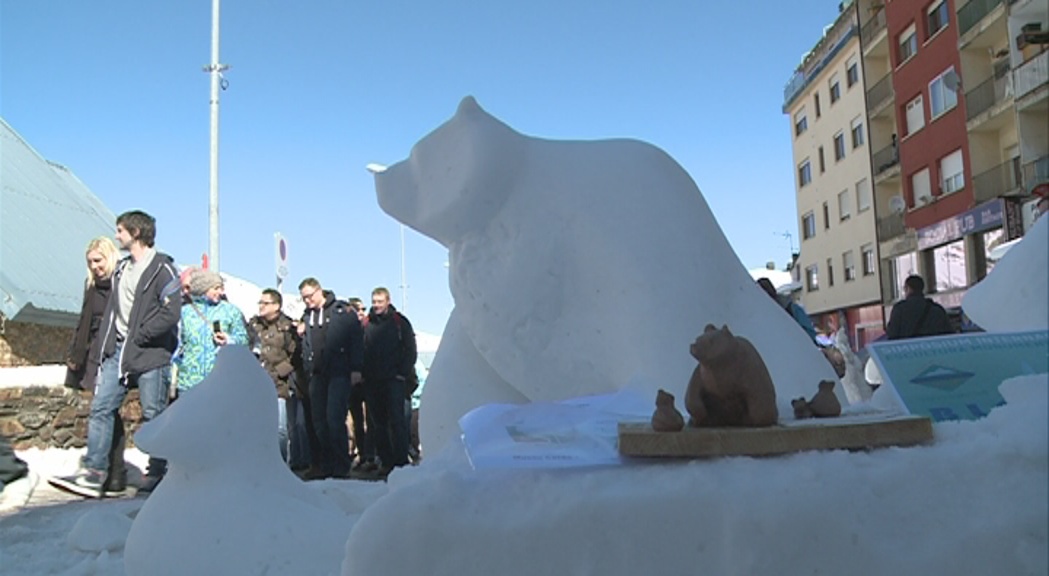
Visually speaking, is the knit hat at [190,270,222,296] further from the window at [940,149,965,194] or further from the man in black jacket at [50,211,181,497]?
the window at [940,149,965,194]

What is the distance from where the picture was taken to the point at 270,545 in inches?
Result: 65.3

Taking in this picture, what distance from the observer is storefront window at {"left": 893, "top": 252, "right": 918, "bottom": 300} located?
1798 centimetres

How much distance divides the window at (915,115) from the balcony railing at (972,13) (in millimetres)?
2989

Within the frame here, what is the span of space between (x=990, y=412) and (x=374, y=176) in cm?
143

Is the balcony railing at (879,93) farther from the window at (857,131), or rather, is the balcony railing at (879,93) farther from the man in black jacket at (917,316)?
the man in black jacket at (917,316)

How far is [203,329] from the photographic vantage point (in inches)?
183

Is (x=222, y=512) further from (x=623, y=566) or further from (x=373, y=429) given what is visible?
(x=373, y=429)

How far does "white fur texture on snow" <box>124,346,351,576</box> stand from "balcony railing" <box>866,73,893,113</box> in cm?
2036

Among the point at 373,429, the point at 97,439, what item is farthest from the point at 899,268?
the point at 97,439

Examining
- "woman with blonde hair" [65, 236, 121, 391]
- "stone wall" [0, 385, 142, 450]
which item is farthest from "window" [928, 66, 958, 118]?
"stone wall" [0, 385, 142, 450]

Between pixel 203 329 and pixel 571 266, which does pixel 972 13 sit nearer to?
pixel 203 329

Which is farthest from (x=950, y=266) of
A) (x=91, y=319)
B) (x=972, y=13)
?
(x=91, y=319)

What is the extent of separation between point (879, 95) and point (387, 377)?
18618 mm

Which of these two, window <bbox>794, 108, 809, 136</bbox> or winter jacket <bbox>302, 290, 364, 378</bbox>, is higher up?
window <bbox>794, 108, 809, 136</bbox>
